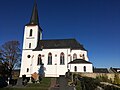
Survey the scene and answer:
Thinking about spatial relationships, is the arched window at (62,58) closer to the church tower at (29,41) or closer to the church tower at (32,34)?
the church tower at (29,41)

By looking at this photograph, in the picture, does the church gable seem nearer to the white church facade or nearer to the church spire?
the white church facade

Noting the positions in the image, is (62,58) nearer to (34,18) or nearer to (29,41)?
(29,41)

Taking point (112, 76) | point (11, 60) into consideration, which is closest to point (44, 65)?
point (11, 60)

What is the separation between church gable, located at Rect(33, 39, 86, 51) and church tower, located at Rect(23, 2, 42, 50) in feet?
6.39

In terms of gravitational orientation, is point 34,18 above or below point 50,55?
above

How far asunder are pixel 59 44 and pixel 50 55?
471 centimetres

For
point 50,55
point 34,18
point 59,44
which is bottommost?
point 50,55

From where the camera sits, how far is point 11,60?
136ft

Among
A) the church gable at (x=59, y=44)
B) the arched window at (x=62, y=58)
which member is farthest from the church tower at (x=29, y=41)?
the arched window at (x=62, y=58)

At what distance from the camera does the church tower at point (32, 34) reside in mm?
47469

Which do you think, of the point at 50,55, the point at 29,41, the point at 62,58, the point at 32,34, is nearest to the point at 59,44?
the point at 50,55

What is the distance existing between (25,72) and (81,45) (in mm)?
18795

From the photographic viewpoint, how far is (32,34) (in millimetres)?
48594

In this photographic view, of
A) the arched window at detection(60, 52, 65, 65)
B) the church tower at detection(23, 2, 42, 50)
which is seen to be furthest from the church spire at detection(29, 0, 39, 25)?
the arched window at detection(60, 52, 65, 65)
